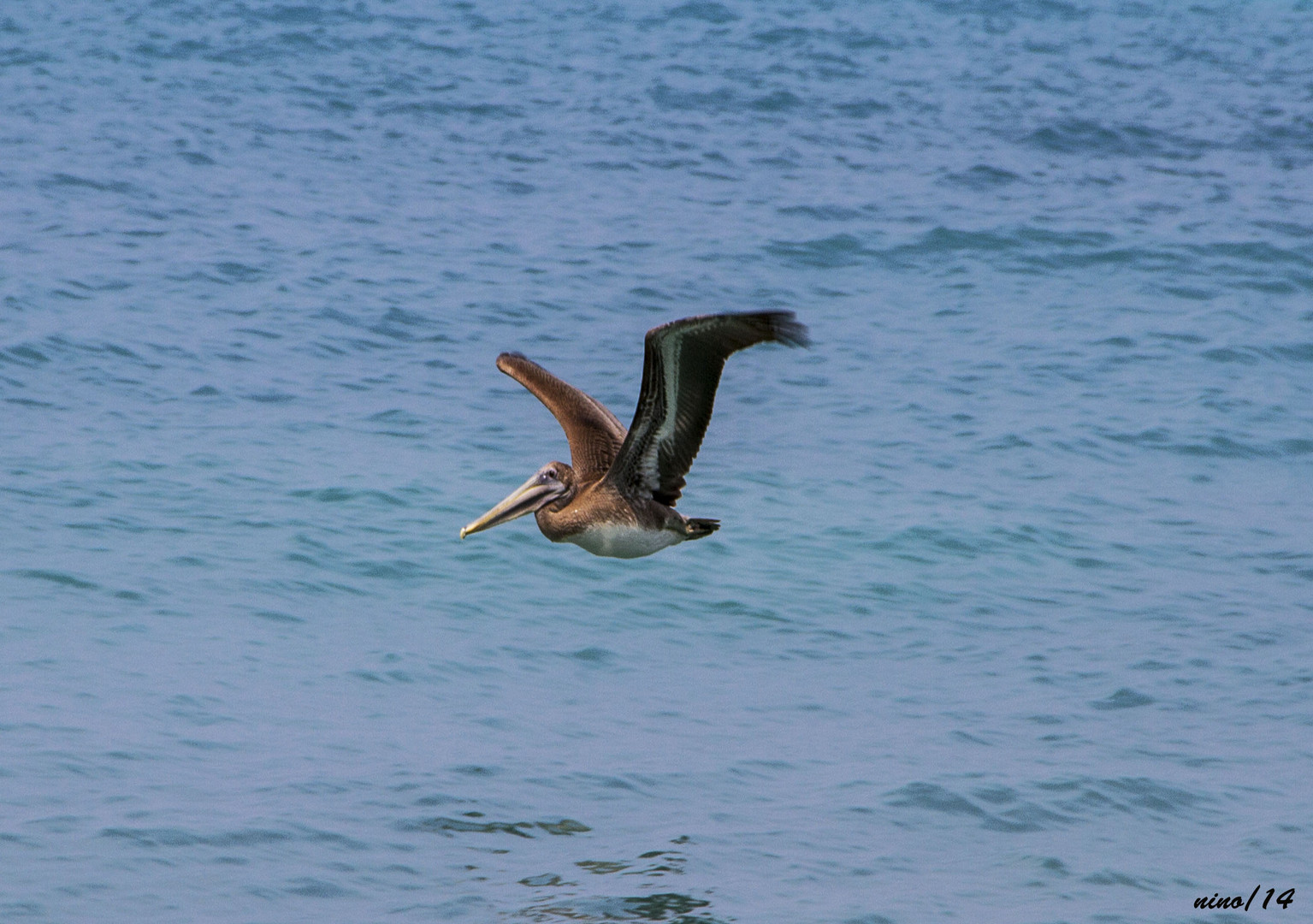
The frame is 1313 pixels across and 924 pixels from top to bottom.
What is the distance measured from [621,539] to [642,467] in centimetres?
38

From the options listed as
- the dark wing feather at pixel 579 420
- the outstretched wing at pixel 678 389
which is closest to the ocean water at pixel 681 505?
the dark wing feather at pixel 579 420

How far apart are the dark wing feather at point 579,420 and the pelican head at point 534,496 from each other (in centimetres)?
21

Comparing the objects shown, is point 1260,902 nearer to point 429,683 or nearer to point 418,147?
point 429,683

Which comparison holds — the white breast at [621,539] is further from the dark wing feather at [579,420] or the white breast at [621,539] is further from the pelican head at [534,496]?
the dark wing feather at [579,420]

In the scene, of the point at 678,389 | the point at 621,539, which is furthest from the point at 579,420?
the point at 678,389

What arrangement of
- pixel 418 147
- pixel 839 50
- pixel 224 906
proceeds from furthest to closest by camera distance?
pixel 839 50 → pixel 418 147 → pixel 224 906

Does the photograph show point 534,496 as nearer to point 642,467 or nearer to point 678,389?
point 642,467

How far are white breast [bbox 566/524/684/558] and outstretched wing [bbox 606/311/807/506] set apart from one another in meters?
0.19

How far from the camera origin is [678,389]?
847cm

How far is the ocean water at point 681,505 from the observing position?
8875 mm

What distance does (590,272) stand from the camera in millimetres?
18609

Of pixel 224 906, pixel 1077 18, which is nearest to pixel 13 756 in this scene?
pixel 224 906

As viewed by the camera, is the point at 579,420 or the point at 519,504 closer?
the point at 519,504

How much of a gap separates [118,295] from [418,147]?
659 cm
